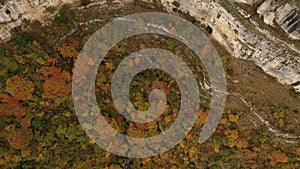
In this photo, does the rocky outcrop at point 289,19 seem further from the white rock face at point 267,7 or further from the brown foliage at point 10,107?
the brown foliage at point 10,107

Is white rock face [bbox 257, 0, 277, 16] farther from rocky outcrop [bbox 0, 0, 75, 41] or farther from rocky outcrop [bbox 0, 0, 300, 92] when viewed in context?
rocky outcrop [bbox 0, 0, 75, 41]

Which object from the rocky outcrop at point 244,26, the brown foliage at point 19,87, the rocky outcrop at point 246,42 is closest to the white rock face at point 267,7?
the rocky outcrop at point 244,26

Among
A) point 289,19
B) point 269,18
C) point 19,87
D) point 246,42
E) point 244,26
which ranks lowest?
point 19,87

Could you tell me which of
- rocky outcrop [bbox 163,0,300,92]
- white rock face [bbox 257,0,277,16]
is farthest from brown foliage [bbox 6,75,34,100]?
white rock face [bbox 257,0,277,16]

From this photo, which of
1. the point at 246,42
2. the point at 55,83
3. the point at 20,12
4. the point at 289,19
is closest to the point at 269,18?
the point at 289,19

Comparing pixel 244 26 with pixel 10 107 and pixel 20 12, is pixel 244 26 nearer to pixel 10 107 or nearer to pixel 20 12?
pixel 20 12
